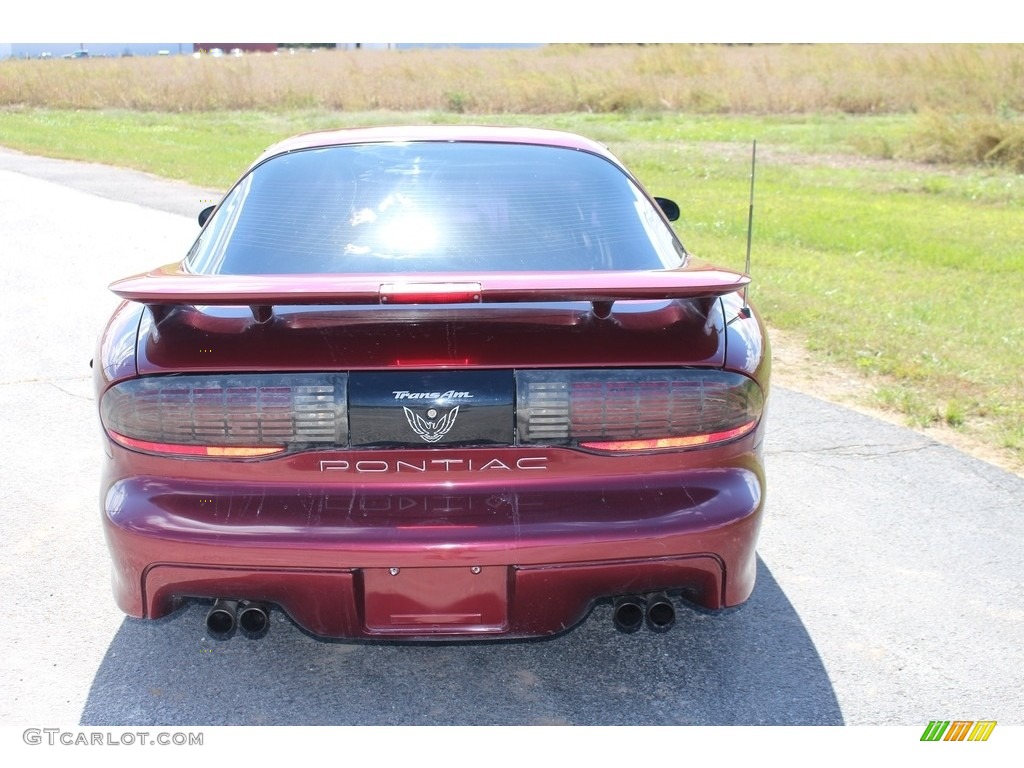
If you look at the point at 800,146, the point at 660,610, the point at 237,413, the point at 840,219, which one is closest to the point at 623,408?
the point at 660,610

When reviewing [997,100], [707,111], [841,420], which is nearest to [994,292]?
[841,420]

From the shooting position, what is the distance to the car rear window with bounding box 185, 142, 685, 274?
3277 millimetres

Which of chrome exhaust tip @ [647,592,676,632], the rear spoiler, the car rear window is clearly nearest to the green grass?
the car rear window

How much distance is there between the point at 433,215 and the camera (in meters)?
3.41

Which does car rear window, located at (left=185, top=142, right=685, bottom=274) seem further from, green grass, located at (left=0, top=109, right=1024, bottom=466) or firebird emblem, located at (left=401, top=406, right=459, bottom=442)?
green grass, located at (left=0, top=109, right=1024, bottom=466)

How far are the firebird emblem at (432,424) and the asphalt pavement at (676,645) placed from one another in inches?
23.7

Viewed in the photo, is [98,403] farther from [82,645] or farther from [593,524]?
[593,524]

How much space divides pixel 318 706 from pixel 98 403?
1.03 meters

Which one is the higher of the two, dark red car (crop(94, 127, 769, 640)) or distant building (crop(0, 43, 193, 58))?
dark red car (crop(94, 127, 769, 640))

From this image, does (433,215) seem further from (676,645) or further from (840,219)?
(840,219)

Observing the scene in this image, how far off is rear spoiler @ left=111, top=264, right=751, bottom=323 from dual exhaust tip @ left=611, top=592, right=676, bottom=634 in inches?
33.0

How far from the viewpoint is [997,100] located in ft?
70.7

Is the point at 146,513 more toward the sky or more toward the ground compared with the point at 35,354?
more toward the sky
